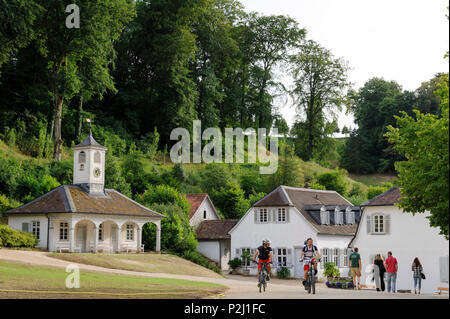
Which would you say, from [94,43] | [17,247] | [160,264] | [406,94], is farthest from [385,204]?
[406,94]

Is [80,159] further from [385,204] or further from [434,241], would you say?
[434,241]

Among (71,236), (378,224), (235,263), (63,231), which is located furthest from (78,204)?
(378,224)

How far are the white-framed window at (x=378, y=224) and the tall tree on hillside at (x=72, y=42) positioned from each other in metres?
27.2

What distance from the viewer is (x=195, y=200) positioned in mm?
55250

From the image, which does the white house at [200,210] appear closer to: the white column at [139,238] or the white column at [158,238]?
the white column at [158,238]

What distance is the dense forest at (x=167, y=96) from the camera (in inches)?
2040

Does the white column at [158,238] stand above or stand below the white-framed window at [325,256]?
above

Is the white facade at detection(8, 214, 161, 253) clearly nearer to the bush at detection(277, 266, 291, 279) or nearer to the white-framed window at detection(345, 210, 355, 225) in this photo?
the bush at detection(277, 266, 291, 279)

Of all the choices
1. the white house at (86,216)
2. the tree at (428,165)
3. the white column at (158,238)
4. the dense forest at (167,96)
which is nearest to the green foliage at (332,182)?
the dense forest at (167,96)

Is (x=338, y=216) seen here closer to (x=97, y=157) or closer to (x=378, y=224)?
(x=378, y=224)

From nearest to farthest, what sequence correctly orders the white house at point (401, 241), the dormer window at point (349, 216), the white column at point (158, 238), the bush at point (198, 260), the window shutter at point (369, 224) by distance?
the white house at point (401, 241)
the window shutter at point (369, 224)
the bush at point (198, 260)
the white column at point (158, 238)
the dormer window at point (349, 216)

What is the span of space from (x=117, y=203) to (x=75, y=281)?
22.6m

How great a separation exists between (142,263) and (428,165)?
66.4ft

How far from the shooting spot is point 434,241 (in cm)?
3597
